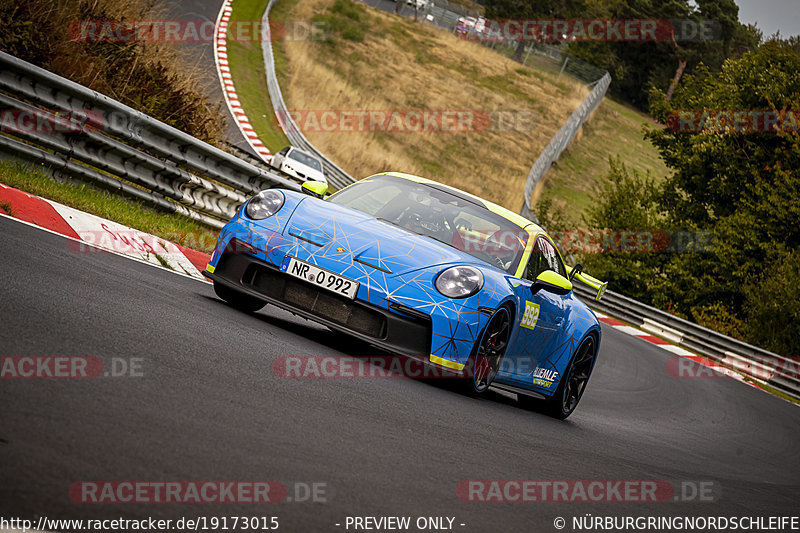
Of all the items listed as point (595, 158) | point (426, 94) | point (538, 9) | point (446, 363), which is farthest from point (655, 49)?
point (446, 363)

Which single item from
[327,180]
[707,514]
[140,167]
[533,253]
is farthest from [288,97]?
[707,514]

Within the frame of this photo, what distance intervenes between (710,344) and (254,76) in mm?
20370

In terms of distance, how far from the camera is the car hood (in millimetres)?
6227

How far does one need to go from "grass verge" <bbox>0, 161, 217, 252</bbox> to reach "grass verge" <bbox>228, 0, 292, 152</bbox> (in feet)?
65.9

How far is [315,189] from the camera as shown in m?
7.61

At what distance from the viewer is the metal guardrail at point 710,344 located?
802 inches

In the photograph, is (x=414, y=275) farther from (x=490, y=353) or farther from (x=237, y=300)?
(x=237, y=300)

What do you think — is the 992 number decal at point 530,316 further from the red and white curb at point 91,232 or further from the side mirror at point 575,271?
the red and white curb at point 91,232

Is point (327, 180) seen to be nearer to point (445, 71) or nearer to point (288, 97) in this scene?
point (288, 97)

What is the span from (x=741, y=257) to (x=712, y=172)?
419cm

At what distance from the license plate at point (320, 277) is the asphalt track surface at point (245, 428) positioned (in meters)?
0.42

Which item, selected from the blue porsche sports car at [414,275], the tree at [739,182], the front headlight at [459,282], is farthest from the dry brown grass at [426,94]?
the front headlight at [459,282]

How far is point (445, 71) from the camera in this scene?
57562 mm

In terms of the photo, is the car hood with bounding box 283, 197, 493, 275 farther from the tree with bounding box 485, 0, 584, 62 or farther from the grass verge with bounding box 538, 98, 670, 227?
the tree with bounding box 485, 0, 584, 62
